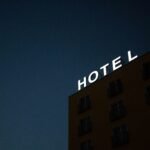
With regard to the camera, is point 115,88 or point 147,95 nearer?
point 147,95

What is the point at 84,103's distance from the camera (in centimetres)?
5928

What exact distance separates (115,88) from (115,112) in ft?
12.8

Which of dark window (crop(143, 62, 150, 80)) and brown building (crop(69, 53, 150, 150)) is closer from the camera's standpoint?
brown building (crop(69, 53, 150, 150))

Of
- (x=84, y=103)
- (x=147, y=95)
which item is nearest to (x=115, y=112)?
(x=147, y=95)

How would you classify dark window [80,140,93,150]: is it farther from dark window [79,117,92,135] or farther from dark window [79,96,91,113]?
dark window [79,96,91,113]

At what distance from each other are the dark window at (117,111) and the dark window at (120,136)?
5.38 ft

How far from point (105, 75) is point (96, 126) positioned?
856cm

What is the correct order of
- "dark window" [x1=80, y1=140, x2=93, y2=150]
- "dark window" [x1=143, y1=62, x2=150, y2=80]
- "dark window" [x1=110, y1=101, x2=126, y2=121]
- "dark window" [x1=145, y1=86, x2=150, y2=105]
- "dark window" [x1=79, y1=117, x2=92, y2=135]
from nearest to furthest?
1. "dark window" [x1=145, y1=86, x2=150, y2=105]
2. "dark window" [x1=143, y1=62, x2=150, y2=80]
3. "dark window" [x1=110, y1=101, x2=126, y2=121]
4. "dark window" [x1=80, y1=140, x2=93, y2=150]
5. "dark window" [x1=79, y1=117, x2=92, y2=135]

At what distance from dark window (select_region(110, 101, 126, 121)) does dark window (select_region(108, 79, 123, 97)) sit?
1.68 metres

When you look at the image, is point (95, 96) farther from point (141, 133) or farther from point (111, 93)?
point (141, 133)

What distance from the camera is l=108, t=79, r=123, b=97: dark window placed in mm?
53031

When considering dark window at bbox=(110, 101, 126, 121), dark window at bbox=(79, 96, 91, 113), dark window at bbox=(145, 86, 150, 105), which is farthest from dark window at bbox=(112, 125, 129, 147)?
dark window at bbox=(79, 96, 91, 113)

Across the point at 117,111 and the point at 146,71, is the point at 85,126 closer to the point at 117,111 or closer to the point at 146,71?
the point at 117,111

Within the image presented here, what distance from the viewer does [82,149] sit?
5578 centimetres
